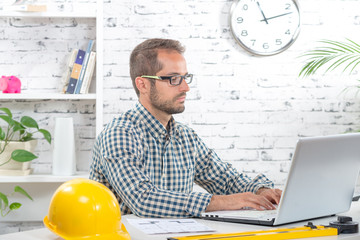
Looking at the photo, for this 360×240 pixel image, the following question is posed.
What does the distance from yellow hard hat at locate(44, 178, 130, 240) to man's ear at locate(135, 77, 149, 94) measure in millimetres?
814

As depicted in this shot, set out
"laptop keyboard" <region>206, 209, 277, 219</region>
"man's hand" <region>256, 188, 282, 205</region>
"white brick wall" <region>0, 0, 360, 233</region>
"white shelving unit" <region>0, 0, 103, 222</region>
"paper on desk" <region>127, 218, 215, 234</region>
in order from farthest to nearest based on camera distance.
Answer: "white brick wall" <region>0, 0, 360, 233</region> < "white shelving unit" <region>0, 0, 103, 222</region> < "man's hand" <region>256, 188, 282, 205</region> < "laptop keyboard" <region>206, 209, 277, 219</region> < "paper on desk" <region>127, 218, 215, 234</region>

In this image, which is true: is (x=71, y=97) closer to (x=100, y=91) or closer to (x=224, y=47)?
(x=100, y=91)

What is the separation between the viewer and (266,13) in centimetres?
346

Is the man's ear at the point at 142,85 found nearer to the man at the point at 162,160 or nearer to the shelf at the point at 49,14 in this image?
the man at the point at 162,160

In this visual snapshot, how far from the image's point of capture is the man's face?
210 centimetres

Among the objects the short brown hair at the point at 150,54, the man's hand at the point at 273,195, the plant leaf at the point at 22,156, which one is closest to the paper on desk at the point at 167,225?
the man's hand at the point at 273,195

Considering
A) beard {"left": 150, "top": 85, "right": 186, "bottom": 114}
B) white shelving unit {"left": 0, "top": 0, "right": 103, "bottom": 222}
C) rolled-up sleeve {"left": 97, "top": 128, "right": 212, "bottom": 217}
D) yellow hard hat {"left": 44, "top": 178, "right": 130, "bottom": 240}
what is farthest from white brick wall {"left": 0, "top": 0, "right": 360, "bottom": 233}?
yellow hard hat {"left": 44, "top": 178, "right": 130, "bottom": 240}

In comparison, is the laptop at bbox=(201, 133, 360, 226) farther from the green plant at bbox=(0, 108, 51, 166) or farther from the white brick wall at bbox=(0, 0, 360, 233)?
the white brick wall at bbox=(0, 0, 360, 233)

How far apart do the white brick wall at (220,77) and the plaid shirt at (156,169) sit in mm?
1231

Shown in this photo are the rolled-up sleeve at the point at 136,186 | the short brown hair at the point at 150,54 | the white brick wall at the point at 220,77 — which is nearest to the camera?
the rolled-up sleeve at the point at 136,186

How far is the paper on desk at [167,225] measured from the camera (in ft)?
4.86

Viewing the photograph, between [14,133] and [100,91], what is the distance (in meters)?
0.58

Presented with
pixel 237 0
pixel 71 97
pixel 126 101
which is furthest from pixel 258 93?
pixel 71 97

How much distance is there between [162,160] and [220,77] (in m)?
1.48
